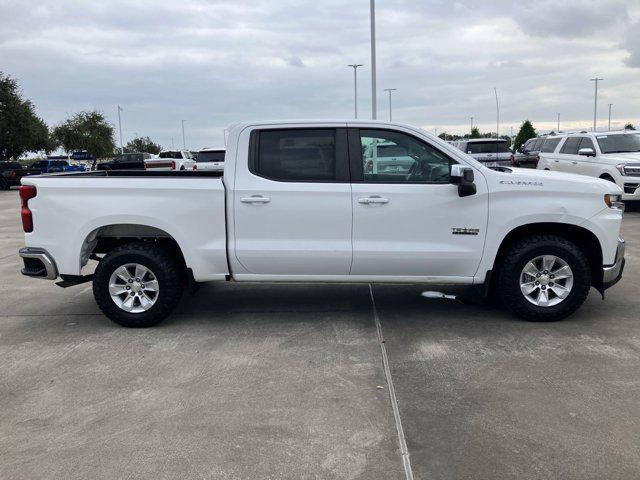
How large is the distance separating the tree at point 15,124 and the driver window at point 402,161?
4272 cm

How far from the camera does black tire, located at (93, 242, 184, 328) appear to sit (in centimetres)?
540

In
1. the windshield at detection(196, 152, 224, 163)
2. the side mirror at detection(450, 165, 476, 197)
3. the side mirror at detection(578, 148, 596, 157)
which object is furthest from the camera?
the windshield at detection(196, 152, 224, 163)

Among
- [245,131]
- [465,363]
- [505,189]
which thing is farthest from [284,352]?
[505,189]

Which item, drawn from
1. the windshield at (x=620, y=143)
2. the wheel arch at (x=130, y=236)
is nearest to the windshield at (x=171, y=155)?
the windshield at (x=620, y=143)

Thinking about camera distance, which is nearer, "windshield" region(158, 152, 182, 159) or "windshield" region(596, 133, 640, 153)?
"windshield" region(596, 133, 640, 153)

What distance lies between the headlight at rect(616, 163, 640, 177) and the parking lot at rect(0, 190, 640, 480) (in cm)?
816

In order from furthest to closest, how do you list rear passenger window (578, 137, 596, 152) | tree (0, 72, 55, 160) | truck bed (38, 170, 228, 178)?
tree (0, 72, 55, 160) → rear passenger window (578, 137, 596, 152) → truck bed (38, 170, 228, 178)

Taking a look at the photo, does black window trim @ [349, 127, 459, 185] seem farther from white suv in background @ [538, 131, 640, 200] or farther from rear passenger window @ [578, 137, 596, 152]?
rear passenger window @ [578, 137, 596, 152]

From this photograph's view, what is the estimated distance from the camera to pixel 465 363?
448cm

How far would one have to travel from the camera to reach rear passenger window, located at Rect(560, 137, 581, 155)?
49.9 feet

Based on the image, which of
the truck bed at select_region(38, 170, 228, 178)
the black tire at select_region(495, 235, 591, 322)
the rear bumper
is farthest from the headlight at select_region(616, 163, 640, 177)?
the rear bumper

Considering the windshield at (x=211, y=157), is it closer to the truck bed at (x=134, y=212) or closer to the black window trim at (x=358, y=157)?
the truck bed at (x=134, y=212)

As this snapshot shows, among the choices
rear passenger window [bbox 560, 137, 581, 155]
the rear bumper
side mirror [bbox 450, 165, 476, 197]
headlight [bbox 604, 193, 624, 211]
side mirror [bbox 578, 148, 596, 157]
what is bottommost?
the rear bumper

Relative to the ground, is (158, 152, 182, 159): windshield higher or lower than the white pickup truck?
higher
